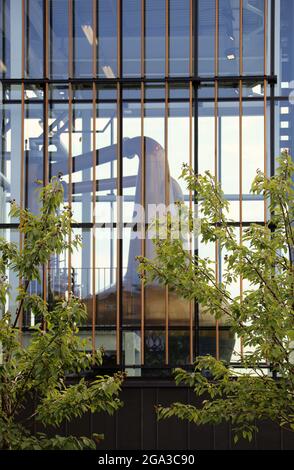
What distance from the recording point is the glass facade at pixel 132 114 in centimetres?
1859

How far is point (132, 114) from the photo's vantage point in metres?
18.9

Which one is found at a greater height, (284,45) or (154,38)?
(154,38)

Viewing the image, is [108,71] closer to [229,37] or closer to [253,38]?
[229,37]

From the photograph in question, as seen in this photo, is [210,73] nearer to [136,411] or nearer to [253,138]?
[253,138]

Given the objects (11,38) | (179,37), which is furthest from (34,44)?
(179,37)

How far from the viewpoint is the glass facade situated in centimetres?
Answer: 1859

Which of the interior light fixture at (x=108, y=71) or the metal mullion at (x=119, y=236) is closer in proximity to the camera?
the metal mullion at (x=119, y=236)

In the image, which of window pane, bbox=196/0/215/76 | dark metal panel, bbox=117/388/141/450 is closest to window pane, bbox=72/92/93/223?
window pane, bbox=196/0/215/76

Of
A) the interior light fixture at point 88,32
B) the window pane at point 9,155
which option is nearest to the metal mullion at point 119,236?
the interior light fixture at point 88,32

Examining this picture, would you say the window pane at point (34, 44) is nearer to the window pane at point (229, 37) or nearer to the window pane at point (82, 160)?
Result: the window pane at point (82, 160)
